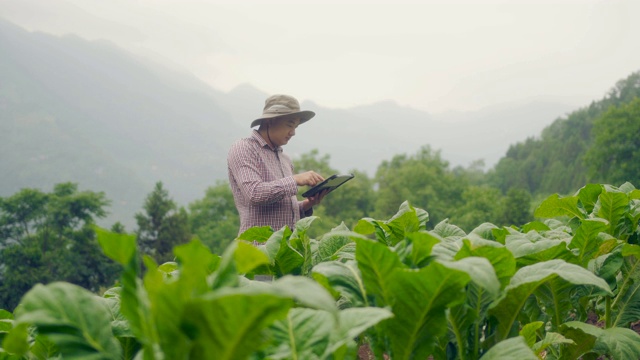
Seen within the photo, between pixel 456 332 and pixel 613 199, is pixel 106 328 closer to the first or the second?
pixel 456 332

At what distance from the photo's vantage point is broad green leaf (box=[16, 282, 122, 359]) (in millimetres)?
1027

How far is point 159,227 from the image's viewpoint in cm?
5559

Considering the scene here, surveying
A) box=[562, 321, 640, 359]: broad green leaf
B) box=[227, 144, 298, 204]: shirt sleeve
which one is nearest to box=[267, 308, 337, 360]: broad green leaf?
box=[562, 321, 640, 359]: broad green leaf

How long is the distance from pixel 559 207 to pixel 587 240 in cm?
61

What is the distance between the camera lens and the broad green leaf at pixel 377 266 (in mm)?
1285

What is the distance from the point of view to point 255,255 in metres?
1.10

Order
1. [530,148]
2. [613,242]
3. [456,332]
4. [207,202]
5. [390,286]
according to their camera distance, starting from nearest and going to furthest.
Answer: [390,286], [456,332], [613,242], [207,202], [530,148]

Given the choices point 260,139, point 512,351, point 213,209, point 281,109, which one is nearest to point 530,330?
point 512,351

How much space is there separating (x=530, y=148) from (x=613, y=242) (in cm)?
9388

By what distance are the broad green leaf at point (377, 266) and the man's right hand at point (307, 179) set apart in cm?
314

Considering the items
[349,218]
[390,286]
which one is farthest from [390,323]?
[349,218]

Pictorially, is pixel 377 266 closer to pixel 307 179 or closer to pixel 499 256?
pixel 499 256

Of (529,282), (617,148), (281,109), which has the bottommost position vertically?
(617,148)

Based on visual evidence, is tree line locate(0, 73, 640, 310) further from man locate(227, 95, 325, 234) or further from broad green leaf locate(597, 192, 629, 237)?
broad green leaf locate(597, 192, 629, 237)
